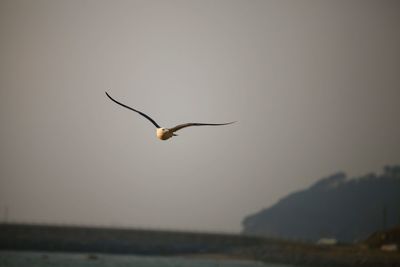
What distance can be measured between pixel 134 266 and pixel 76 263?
770 centimetres

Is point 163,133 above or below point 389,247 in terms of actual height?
above

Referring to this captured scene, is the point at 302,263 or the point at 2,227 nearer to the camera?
the point at 302,263

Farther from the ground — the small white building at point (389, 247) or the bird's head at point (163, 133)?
the bird's head at point (163, 133)

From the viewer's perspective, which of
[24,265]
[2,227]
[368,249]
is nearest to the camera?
[24,265]

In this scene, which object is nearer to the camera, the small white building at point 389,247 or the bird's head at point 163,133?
the bird's head at point 163,133

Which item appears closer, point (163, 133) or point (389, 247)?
point (163, 133)

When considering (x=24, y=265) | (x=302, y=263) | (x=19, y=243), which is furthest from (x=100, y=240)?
(x=302, y=263)

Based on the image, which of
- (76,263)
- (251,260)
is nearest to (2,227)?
(76,263)

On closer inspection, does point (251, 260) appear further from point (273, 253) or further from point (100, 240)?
point (100, 240)

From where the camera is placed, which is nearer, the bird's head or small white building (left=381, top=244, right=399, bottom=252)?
the bird's head

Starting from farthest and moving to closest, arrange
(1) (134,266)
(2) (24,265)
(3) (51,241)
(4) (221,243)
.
Answer: (3) (51,241)
(4) (221,243)
(1) (134,266)
(2) (24,265)

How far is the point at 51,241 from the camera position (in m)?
95.4

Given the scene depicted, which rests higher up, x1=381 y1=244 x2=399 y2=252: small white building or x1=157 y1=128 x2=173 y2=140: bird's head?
x1=157 y1=128 x2=173 y2=140: bird's head

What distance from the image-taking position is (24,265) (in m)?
59.0
